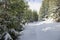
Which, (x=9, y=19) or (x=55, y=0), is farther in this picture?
(x=55, y=0)

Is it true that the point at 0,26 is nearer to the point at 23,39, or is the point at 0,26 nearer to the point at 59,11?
the point at 23,39

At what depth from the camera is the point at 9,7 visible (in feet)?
22.5

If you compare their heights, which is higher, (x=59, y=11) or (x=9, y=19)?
(x=9, y=19)

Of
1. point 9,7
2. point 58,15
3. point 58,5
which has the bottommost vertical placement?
point 58,15

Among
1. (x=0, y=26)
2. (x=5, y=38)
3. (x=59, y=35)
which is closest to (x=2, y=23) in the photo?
(x=0, y=26)

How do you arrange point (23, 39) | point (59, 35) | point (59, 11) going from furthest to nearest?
→ point (59, 11) < point (59, 35) < point (23, 39)

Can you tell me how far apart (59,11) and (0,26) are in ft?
51.3

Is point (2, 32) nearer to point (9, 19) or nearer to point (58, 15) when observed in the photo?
point (9, 19)

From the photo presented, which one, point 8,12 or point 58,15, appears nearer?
point 8,12

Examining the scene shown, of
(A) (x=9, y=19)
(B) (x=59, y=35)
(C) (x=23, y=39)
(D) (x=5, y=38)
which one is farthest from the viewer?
(B) (x=59, y=35)

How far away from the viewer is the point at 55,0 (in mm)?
22062

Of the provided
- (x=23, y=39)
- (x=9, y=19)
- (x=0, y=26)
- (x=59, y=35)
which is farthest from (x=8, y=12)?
(x=59, y=35)

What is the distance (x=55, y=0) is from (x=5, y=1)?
16.4 m

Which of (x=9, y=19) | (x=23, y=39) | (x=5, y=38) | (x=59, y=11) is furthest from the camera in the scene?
(x=59, y=11)
